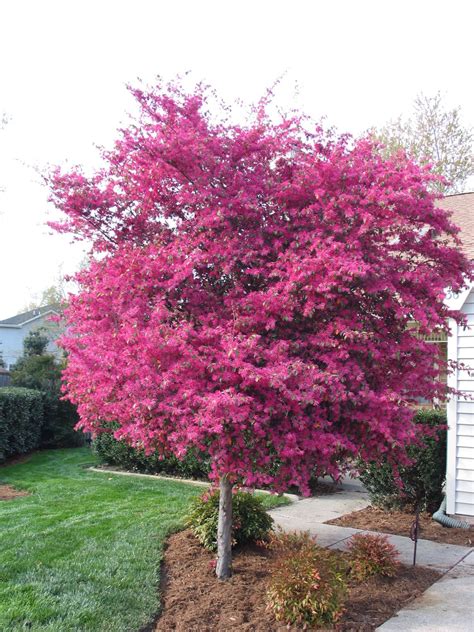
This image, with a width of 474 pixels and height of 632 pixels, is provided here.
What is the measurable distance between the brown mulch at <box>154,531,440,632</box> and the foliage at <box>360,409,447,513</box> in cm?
182

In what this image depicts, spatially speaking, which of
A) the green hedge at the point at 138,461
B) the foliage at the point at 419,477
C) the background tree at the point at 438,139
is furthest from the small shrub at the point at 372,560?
the background tree at the point at 438,139

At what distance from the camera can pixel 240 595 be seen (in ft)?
13.9

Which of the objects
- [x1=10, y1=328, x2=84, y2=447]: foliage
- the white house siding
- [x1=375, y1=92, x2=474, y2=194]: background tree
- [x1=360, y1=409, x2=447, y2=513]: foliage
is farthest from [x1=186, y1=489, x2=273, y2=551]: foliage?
[x1=375, y1=92, x2=474, y2=194]: background tree

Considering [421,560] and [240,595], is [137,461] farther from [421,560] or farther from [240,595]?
[240,595]

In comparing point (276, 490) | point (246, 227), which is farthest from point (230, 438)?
point (246, 227)

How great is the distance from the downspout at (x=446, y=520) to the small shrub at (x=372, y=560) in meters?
1.82

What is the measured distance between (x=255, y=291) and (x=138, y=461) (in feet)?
21.0

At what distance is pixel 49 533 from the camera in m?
5.59

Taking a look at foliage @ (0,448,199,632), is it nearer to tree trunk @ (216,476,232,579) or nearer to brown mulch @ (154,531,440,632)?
brown mulch @ (154,531,440,632)

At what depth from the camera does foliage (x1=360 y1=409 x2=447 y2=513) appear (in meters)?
6.66

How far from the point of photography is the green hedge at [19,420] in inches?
424

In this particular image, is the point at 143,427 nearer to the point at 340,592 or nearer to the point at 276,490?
the point at 276,490

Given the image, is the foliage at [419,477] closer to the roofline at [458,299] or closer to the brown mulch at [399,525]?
the brown mulch at [399,525]

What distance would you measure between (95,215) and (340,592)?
3.08m
